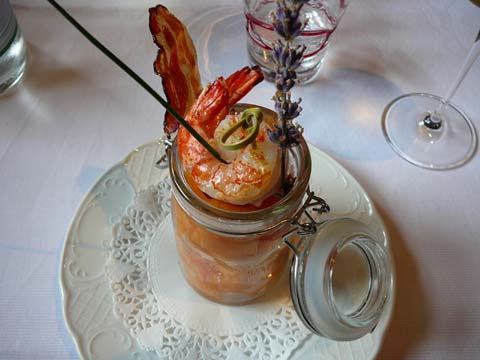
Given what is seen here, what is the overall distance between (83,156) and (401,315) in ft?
1.63

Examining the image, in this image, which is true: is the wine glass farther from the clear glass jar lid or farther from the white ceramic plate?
the clear glass jar lid

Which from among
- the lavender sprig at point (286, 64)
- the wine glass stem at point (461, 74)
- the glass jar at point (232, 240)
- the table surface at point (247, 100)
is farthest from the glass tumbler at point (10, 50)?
the wine glass stem at point (461, 74)

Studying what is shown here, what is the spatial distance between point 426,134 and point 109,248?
1.77ft

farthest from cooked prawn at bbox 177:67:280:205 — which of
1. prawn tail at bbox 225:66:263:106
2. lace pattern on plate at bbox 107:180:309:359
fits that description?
lace pattern on plate at bbox 107:180:309:359

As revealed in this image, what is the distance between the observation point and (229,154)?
0.43 meters

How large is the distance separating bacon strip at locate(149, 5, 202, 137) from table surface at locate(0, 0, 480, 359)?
275mm

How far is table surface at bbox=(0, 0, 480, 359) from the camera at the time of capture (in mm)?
598

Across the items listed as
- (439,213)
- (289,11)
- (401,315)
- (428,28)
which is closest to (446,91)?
(428,28)

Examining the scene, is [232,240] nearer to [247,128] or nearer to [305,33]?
[247,128]

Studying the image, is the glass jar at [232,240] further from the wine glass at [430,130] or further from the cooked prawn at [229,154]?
the wine glass at [430,130]

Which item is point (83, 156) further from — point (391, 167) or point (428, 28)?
point (428, 28)

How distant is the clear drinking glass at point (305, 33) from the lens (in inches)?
30.9

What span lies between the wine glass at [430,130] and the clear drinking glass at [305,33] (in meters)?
0.15

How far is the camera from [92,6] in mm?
881
